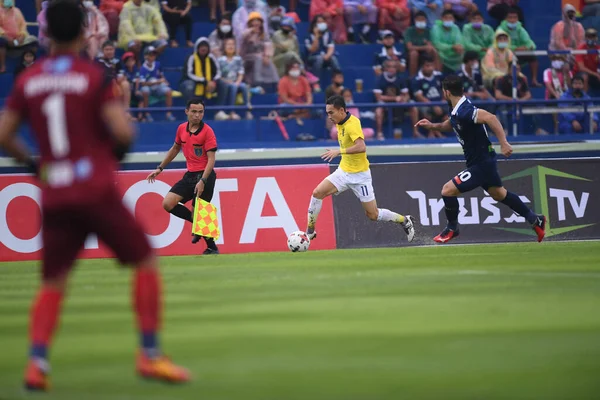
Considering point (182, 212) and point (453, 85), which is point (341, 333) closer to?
point (453, 85)

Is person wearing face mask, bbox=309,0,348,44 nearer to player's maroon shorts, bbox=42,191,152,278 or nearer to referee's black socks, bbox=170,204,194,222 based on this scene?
referee's black socks, bbox=170,204,194,222

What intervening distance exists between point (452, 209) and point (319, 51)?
7.65m

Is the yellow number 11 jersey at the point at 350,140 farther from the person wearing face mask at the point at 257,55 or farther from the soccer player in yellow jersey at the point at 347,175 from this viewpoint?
the person wearing face mask at the point at 257,55

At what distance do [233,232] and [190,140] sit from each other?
209 cm

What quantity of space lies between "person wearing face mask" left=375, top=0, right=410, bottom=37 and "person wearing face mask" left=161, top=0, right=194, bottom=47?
4.32 m

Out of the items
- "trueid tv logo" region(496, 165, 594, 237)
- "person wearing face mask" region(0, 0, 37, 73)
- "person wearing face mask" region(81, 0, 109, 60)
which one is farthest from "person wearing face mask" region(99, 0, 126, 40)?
"trueid tv logo" region(496, 165, 594, 237)

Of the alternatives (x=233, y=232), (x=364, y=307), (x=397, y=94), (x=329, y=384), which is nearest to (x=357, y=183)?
(x=233, y=232)

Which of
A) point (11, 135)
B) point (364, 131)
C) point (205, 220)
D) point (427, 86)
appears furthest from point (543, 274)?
point (427, 86)

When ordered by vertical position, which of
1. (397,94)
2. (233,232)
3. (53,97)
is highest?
(53,97)

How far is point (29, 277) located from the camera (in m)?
14.0

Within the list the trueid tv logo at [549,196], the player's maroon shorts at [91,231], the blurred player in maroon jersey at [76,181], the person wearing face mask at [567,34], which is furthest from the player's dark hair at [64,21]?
the person wearing face mask at [567,34]

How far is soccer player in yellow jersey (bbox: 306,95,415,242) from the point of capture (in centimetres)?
1712

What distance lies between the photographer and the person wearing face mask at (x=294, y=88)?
2264cm

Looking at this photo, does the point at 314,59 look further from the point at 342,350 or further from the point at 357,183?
the point at 342,350
